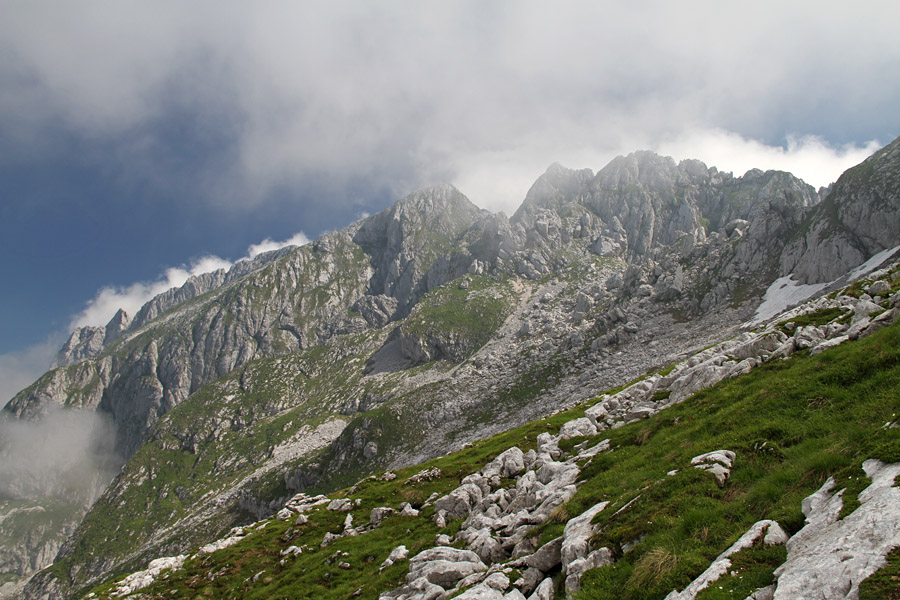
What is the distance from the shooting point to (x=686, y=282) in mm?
166875

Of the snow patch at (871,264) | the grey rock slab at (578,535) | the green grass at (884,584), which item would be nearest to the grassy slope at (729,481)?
the green grass at (884,584)

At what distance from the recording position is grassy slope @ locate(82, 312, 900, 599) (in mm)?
11000

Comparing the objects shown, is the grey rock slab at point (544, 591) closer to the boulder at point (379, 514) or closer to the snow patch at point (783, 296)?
the boulder at point (379, 514)

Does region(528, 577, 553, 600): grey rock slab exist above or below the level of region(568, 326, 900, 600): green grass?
below

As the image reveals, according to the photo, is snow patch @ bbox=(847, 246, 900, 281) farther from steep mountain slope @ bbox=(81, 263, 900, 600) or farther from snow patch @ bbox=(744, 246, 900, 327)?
steep mountain slope @ bbox=(81, 263, 900, 600)

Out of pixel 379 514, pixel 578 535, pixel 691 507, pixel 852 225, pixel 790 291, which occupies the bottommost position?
pixel 790 291

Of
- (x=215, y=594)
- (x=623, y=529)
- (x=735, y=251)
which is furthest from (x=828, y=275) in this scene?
(x=215, y=594)

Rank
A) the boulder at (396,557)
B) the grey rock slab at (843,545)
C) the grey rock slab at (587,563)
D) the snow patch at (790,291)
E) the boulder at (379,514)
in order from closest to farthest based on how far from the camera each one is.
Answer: the grey rock slab at (843,545) → the grey rock slab at (587,563) → the boulder at (396,557) → the boulder at (379,514) → the snow patch at (790,291)

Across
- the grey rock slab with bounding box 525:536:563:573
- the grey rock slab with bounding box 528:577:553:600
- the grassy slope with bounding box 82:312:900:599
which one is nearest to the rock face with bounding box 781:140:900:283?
the grassy slope with bounding box 82:312:900:599

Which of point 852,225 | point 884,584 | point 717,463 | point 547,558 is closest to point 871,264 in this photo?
point 852,225

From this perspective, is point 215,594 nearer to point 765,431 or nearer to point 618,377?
point 765,431

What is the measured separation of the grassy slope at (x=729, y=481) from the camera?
36.1 feet

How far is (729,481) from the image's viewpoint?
574 inches

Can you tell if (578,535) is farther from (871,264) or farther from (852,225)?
(852,225)
